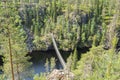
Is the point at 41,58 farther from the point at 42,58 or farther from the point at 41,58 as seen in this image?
the point at 42,58

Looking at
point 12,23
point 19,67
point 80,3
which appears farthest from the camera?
point 80,3

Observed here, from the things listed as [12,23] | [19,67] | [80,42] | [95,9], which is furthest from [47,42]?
[12,23]

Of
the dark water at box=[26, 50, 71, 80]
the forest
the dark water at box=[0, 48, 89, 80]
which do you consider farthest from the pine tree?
the forest

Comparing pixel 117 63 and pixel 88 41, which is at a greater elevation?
pixel 117 63

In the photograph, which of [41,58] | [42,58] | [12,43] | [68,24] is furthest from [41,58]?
[12,43]

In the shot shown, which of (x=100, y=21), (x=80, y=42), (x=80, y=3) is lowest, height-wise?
(x=80, y=42)

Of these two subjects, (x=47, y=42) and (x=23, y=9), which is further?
(x=23, y=9)

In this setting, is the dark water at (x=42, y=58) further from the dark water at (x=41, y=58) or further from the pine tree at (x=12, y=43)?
the pine tree at (x=12, y=43)

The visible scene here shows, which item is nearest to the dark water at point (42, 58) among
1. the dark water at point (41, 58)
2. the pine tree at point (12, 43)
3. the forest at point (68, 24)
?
the dark water at point (41, 58)

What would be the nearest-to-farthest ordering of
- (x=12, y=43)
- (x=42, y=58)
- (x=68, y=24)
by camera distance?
(x=12, y=43) < (x=42, y=58) < (x=68, y=24)

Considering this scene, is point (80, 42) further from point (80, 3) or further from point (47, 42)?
point (80, 3)

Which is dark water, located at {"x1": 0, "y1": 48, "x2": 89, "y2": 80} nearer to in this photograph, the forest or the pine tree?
the forest
